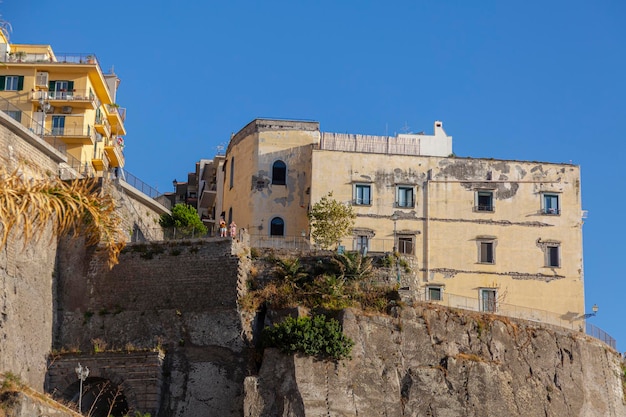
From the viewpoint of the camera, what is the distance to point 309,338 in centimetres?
3956

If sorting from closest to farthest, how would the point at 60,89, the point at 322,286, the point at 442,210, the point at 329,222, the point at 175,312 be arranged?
1. the point at 175,312
2. the point at 322,286
3. the point at 329,222
4. the point at 442,210
5. the point at 60,89

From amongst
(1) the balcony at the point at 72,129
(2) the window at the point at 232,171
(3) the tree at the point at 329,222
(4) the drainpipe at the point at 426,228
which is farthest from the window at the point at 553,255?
(1) the balcony at the point at 72,129

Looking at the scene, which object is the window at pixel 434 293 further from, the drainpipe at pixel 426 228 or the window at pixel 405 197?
the window at pixel 405 197

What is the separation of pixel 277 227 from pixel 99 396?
41.8 ft

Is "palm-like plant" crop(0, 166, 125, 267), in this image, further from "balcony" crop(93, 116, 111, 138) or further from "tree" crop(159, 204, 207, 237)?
"balcony" crop(93, 116, 111, 138)

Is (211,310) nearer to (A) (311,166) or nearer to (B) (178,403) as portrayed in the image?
(B) (178,403)

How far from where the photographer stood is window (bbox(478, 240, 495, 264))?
1956 inches

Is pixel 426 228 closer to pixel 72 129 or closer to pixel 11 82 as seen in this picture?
pixel 72 129

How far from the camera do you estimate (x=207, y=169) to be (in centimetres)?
6606

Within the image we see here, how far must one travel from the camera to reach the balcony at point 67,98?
186 ft

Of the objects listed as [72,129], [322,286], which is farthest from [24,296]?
[72,129]

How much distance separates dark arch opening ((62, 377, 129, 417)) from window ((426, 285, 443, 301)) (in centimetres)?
1417

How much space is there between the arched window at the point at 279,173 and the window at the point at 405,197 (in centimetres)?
514

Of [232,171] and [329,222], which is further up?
[232,171]
